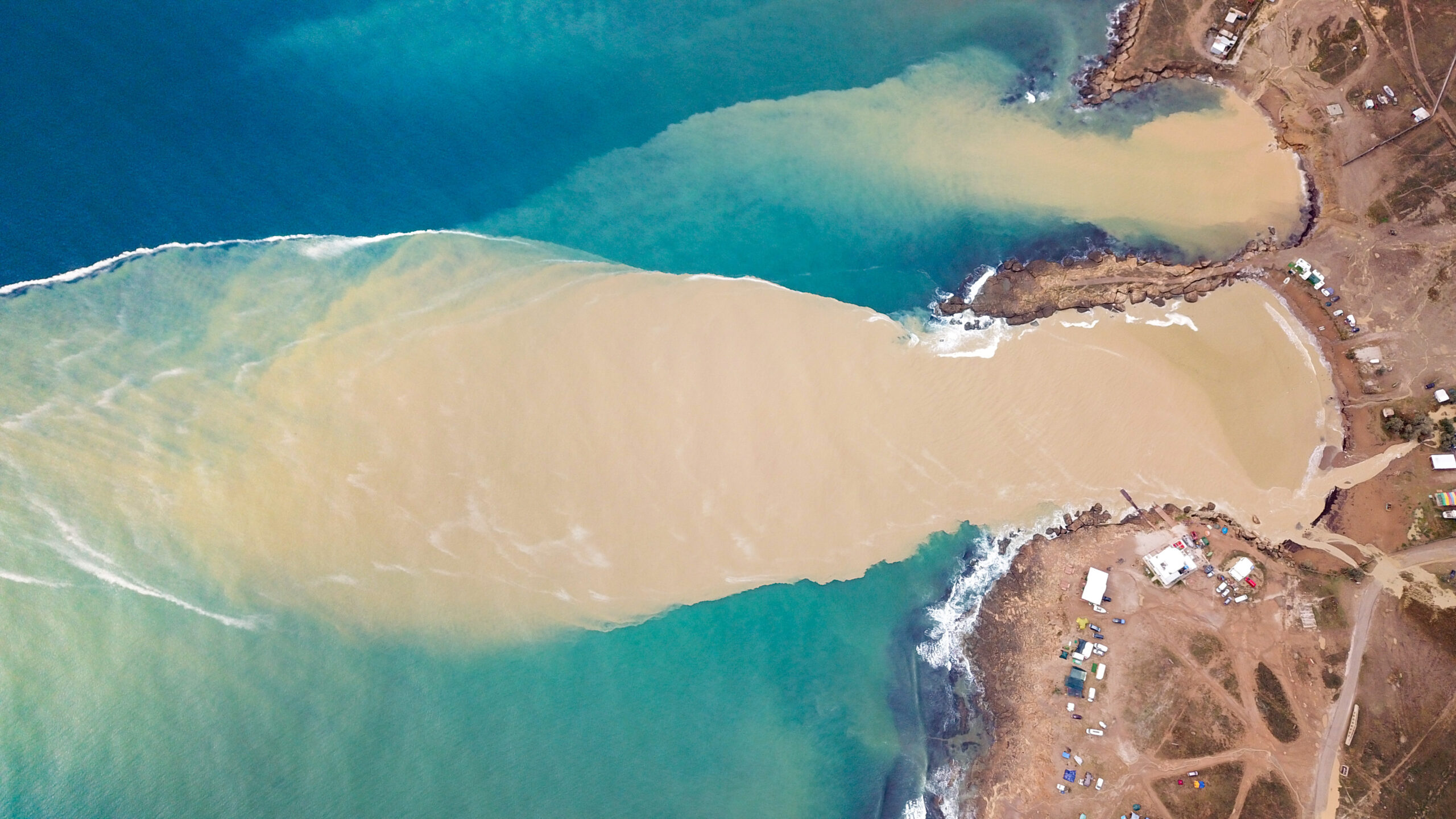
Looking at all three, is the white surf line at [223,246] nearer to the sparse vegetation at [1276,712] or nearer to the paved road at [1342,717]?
the sparse vegetation at [1276,712]

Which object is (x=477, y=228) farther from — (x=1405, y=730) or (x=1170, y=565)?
(x=1405, y=730)

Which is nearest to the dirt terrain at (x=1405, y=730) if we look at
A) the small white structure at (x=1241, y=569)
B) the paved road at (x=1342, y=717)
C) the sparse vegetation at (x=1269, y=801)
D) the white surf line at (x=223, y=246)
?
the paved road at (x=1342, y=717)

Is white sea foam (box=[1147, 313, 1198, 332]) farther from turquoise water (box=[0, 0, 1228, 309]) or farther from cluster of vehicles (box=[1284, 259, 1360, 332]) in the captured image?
cluster of vehicles (box=[1284, 259, 1360, 332])

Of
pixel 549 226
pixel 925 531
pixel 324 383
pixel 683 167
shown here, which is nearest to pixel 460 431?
pixel 324 383

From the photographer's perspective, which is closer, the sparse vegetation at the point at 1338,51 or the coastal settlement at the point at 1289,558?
the coastal settlement at the point at 1289,558

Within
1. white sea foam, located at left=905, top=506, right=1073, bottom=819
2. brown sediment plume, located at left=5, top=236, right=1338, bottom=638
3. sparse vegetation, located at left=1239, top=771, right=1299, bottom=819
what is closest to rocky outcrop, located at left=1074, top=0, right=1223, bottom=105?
brown sediment plume, located at left=5, top=236, right=1338, bottom=638

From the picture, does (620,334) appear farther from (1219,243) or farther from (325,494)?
(1219,243)
